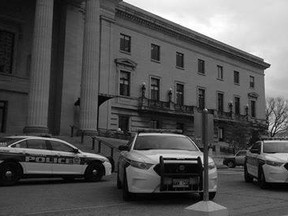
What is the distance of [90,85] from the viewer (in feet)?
100

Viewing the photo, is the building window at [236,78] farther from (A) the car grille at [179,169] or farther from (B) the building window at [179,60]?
(A) the car grille at [179,169]

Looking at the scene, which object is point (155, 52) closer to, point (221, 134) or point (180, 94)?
point (180, 94)

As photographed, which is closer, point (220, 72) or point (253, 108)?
point (220, 72)

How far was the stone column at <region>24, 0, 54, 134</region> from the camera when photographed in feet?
89.9

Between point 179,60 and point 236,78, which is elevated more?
point 179,60

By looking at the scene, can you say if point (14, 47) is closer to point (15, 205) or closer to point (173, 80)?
point (173, 80)

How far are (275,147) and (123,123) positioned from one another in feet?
91.2

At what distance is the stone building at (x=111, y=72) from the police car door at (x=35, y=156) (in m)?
12.7

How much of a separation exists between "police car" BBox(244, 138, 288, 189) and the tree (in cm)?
7901

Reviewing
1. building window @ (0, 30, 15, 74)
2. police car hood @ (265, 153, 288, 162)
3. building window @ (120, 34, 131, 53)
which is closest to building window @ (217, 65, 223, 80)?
building window @ (120, 34, 131, 53)

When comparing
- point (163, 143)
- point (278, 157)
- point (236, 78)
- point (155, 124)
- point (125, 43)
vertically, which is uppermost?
point (125, 43)

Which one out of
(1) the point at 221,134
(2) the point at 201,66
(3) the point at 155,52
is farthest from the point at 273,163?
(1) the point at 221,134

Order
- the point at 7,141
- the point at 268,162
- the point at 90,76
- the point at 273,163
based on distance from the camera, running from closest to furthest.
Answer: the point at 273,163 → the point at 268,162 → the point at 7,141 → the point at 90,76

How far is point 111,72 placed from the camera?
39625 millimetres
